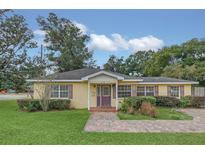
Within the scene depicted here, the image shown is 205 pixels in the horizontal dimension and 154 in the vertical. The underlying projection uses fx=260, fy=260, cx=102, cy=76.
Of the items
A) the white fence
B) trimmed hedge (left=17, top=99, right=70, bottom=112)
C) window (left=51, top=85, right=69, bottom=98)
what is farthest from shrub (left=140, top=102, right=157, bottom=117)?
the white fence

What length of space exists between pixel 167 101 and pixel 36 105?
A: 33.5ft

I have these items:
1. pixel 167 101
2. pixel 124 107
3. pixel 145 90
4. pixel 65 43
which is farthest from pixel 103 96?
pixel 65 43

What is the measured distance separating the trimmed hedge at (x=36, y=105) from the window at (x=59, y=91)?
95 centimetres

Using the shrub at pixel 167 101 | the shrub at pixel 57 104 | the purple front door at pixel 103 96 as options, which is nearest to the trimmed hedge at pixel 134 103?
the purple front door at pixel 103 96

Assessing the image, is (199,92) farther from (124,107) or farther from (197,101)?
(124,107)

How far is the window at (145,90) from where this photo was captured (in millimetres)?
21766

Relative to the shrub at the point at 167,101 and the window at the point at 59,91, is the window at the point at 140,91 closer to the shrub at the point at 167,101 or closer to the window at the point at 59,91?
the shrub at the point at 167,101

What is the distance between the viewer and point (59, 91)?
20094 mm

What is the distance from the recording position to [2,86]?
1146 inches
